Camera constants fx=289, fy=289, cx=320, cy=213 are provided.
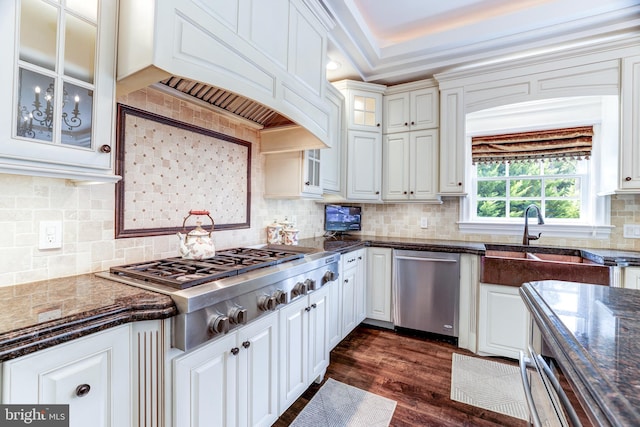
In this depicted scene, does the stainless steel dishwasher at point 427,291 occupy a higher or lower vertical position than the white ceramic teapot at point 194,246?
lower

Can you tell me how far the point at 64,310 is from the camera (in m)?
0.85

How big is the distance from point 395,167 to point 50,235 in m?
2.86

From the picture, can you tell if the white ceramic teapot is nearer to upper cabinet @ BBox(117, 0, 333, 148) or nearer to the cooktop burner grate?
the cooktop burner grate

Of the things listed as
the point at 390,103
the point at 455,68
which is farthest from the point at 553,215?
the point at 390,103

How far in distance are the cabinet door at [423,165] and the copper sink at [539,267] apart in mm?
824

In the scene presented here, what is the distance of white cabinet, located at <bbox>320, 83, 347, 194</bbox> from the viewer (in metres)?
2.80

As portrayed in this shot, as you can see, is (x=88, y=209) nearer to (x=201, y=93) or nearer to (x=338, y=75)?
(x=201, y=93)

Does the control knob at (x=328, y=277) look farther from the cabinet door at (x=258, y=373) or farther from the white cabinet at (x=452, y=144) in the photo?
the white cabinet at (x=452, y=144)

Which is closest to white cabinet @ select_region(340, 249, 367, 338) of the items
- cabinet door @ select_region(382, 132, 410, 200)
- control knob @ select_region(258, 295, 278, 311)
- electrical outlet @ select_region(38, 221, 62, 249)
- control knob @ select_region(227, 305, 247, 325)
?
cabinet door @ select_region(382, 132, 410, 200)

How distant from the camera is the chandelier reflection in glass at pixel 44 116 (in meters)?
0.92

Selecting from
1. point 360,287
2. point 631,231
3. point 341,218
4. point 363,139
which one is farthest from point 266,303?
point 631,231

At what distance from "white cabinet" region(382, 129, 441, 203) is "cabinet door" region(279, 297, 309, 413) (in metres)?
1.87

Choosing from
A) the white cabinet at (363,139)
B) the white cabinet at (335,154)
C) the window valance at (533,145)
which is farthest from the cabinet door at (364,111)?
the window valance at (533,145)

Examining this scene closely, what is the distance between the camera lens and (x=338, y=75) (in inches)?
123
